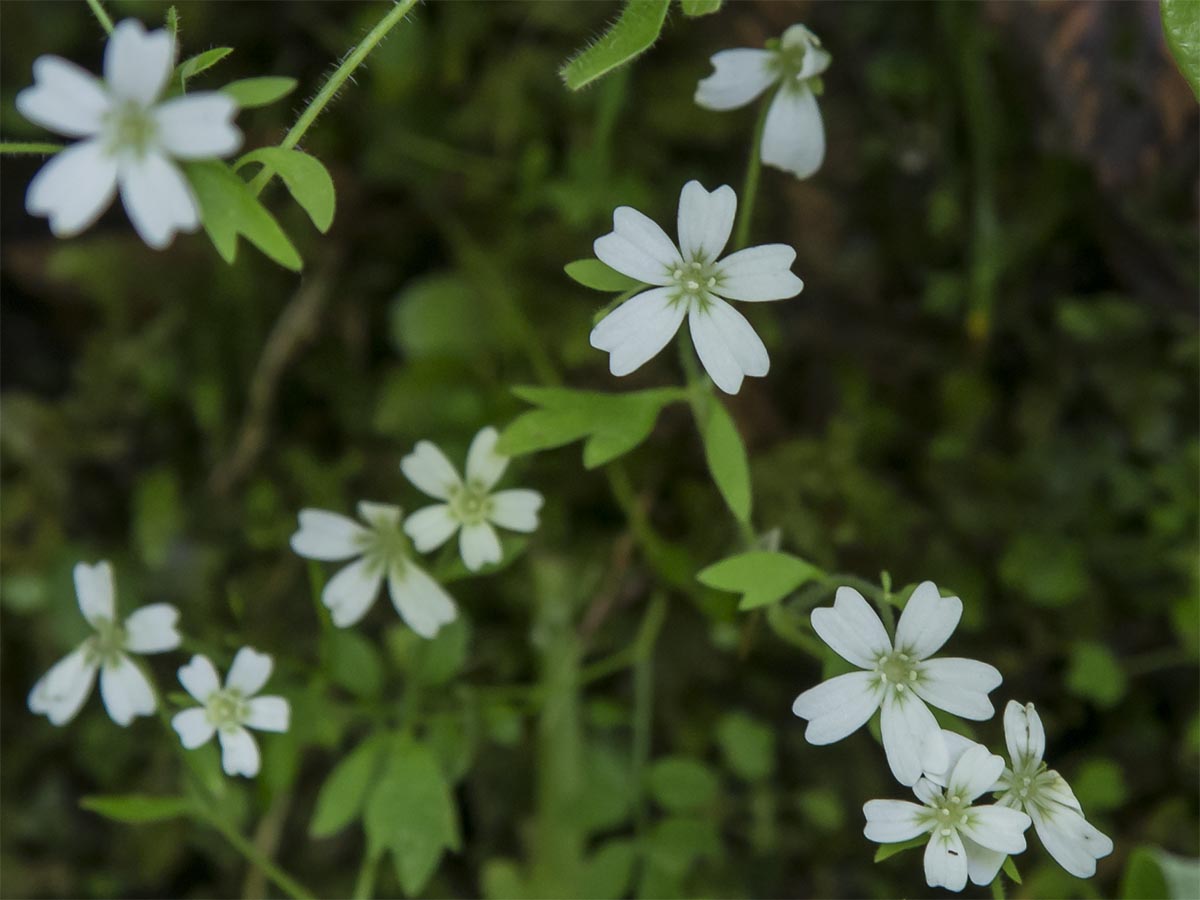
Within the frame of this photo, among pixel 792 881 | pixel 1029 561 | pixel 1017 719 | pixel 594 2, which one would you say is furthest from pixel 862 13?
pixel 792 881

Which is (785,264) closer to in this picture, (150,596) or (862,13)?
(862,13)

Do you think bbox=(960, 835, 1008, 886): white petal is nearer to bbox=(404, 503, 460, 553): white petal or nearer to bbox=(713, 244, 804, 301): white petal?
bbox=(713, 244, 804, 301): white petal

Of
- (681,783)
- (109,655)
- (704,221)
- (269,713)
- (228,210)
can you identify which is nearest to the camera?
(228,210)

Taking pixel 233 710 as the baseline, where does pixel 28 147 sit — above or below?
above

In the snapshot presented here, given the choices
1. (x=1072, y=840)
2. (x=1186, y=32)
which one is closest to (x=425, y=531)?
(x=1072, y=840)

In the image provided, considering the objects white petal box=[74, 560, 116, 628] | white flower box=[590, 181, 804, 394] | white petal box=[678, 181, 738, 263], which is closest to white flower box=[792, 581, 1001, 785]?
white flower box=[590, 181, 804, 394]

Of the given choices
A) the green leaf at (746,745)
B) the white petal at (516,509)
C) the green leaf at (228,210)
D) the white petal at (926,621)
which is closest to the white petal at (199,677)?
the white petal at (516,509)

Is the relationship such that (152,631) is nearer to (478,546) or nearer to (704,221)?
(478,546)

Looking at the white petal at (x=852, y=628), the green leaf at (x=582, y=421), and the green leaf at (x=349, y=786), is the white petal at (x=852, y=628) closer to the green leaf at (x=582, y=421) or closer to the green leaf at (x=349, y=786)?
the green leaf at (x=582, y=421)
